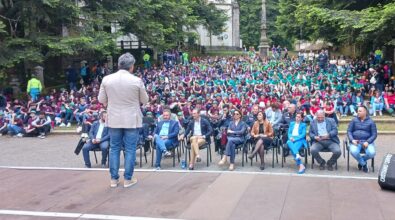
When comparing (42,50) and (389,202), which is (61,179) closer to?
(389,202)

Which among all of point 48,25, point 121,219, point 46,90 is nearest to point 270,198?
point 121,219

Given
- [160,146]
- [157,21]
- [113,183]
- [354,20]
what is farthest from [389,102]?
[157,21]

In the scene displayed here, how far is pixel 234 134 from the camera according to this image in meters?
9.93

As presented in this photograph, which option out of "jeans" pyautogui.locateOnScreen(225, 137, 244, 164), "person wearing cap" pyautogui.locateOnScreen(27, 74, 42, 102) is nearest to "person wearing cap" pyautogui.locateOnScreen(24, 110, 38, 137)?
"person wearing cap" pyautogui.locateOnScreen(27, 74, 42, 102)

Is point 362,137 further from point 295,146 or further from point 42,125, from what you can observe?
point 42,125

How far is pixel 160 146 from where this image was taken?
9.45 meters

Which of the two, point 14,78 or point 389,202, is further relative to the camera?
point 14,78

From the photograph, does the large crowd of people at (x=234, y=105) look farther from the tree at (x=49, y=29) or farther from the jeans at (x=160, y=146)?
the tree at (x=49, y=29)

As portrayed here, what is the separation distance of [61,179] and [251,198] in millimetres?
3569

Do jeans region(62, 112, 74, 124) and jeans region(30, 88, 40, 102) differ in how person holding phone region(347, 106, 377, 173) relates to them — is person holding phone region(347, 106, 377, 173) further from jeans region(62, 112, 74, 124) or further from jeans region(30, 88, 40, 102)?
jeans region(30, 88, 40, 102)

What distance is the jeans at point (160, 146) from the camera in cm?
942

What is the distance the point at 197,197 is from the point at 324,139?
3.75m

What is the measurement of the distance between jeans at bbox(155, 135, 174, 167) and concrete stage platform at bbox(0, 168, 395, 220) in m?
1.13

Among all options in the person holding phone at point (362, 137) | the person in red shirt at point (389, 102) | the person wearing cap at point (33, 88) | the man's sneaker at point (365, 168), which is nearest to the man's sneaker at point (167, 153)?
the person holding phone at point (362, 137)
